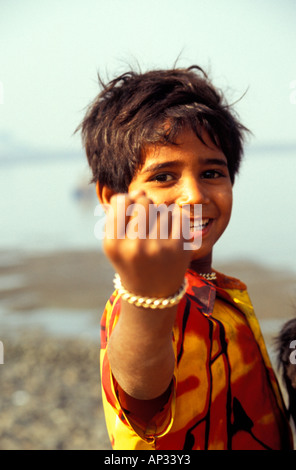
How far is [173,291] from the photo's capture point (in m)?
0.96

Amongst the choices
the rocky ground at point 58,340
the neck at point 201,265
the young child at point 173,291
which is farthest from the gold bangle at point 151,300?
the rocky ground at point 58,340

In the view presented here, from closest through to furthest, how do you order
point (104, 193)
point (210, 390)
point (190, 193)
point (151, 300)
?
point (151, 300)
point (210, 390)
point (190, 193)
point (104, 193)

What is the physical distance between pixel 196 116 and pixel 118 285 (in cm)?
85

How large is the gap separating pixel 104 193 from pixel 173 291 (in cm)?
91

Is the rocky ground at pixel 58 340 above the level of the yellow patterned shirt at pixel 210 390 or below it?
below

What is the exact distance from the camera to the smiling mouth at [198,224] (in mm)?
1584

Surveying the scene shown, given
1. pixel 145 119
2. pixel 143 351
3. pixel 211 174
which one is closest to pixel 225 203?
pixel 211 174

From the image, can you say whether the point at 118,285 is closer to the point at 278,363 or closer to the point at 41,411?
the point at 278,363

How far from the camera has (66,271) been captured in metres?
7.56

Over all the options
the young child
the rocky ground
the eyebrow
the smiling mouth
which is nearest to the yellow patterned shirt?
the young child

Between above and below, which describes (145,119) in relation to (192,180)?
above

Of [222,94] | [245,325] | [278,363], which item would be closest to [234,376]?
[245,325]

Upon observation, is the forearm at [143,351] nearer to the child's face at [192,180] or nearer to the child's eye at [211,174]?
the child's face at [192,180]

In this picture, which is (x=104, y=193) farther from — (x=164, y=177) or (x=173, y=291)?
(x=173, y=291)
